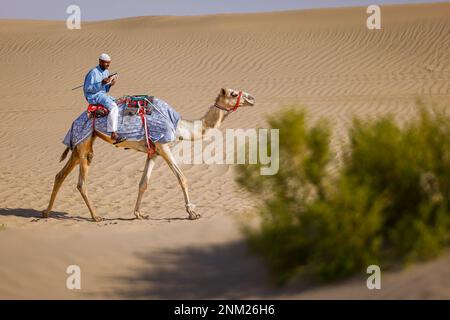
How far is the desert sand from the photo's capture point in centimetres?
596

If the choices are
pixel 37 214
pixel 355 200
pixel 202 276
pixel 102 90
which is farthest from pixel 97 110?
pixel 355 200

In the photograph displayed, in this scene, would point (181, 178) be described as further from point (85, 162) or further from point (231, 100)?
point (85, 162)

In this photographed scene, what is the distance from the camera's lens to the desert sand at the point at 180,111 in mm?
5965

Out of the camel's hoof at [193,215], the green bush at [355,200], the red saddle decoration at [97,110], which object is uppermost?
the red saddle decoration at [97,110]

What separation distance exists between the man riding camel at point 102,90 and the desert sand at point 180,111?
4.34 ft

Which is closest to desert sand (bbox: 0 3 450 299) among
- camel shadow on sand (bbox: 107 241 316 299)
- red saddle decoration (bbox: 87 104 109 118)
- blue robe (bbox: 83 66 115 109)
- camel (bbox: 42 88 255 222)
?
camel shadow on sand (bbox: 107 241 316 299)

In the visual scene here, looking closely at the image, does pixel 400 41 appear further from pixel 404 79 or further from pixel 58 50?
pixel 58 50

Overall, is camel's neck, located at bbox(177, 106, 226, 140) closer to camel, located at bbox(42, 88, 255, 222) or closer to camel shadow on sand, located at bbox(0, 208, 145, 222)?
camel, located at bbox(42, 88, 255, 222)

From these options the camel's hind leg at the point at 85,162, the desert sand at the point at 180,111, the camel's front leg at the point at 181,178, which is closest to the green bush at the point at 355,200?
the desert sand at the point at 180,111

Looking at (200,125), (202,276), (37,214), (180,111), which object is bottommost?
(202,276)

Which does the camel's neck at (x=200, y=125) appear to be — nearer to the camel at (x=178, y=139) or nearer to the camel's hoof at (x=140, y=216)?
the camel at (x=178, y=139)

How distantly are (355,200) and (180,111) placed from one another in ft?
47.3

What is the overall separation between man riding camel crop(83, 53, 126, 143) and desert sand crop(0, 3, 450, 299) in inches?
52.1

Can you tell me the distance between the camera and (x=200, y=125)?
9.13 m
